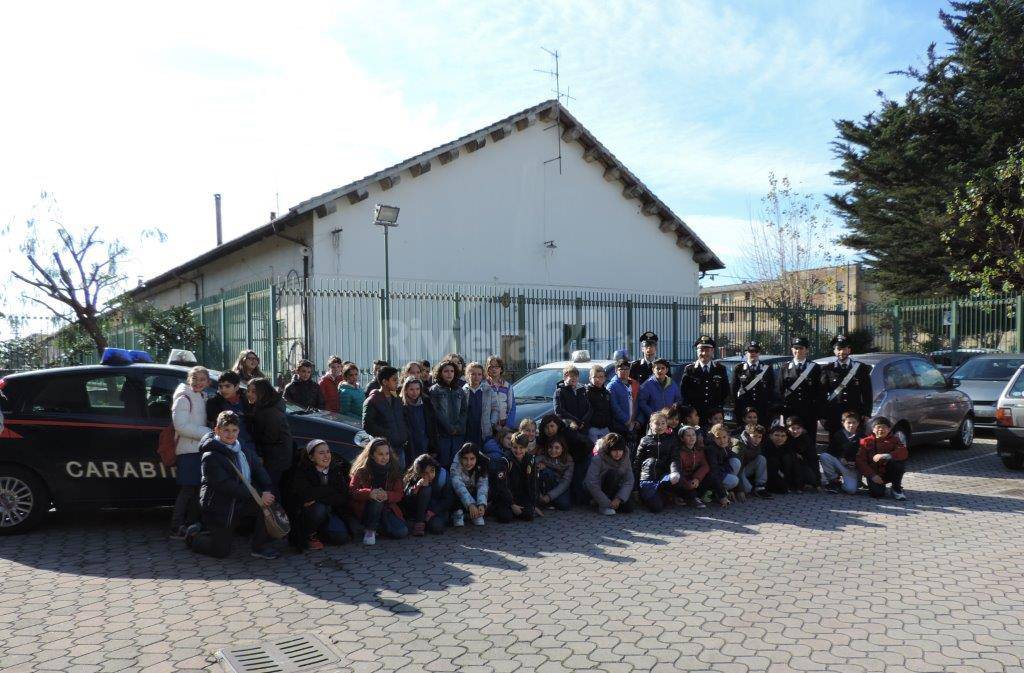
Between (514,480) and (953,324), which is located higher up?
(953,324)

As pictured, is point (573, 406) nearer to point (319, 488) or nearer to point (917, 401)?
point (319, 488)

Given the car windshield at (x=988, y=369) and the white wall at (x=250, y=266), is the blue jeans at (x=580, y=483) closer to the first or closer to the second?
the car windshield at (x=988, y=369)

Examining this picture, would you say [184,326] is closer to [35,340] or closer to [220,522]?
[35,340]

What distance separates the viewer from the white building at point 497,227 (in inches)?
693

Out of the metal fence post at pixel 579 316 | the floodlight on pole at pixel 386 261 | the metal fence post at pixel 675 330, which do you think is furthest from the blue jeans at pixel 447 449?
the metal fence post at pixel 675 330

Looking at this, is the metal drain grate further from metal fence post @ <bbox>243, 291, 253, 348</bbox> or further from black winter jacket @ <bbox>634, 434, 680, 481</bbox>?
metal fence post @ <bbox>243, 291, 253, 348</bbox>

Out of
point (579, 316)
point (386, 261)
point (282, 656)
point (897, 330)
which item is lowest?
point (282, 656)

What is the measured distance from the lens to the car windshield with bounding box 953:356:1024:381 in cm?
1412

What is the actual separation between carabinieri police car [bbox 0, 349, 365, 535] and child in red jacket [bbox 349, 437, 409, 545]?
5.23 feet

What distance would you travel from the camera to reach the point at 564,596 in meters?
5.09

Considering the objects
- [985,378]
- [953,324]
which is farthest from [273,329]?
[953,324]

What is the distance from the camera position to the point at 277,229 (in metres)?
17.6

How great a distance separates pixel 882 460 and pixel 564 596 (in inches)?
197

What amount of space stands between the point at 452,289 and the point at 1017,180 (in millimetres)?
16603
